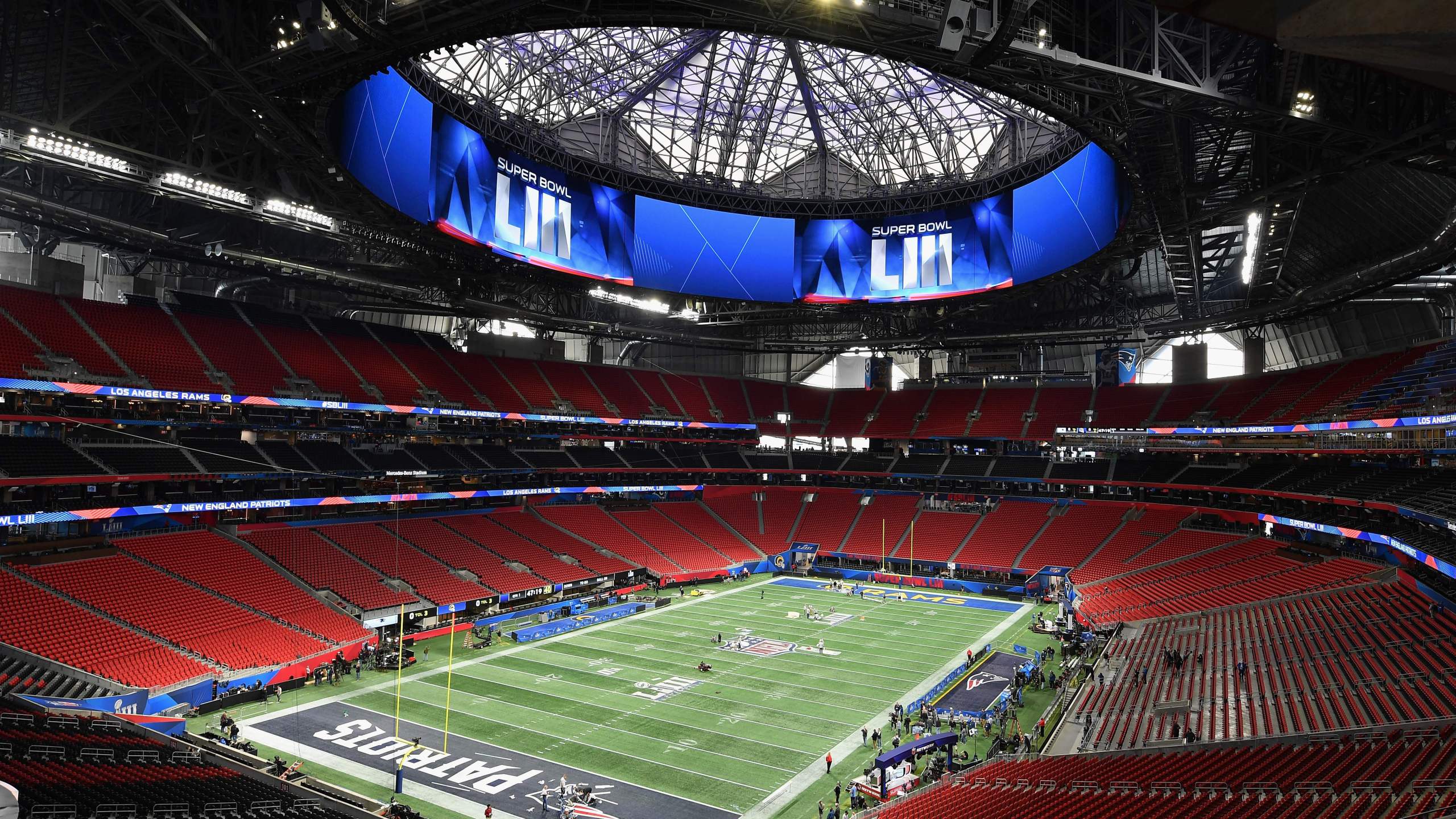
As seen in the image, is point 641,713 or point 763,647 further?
point 763,647

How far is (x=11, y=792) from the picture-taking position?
9.66m

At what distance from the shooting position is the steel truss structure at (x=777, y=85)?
19766 mm

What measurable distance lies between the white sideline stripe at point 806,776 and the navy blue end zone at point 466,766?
2.47 ft

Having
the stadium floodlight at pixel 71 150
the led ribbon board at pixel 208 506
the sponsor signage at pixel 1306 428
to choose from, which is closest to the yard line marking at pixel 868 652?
→ the led ribbon board at pixel 208 506

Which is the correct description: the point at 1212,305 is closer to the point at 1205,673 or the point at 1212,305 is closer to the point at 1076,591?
the point at 1076,591

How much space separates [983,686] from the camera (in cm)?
3125

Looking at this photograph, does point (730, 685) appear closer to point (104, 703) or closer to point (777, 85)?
point (104, 703)

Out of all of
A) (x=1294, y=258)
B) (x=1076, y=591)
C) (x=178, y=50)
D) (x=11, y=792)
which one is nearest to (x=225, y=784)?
(x=11, y=792)

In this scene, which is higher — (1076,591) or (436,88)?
(436,88)

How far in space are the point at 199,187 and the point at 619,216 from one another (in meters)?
23.2

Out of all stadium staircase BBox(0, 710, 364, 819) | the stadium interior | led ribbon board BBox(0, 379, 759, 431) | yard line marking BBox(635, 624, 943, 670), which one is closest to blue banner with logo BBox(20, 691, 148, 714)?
the stadium interior

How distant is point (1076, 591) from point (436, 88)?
132 feet

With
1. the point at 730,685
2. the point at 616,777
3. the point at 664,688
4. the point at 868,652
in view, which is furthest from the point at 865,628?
the point at 616,777

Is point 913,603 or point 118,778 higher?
point 118,778
